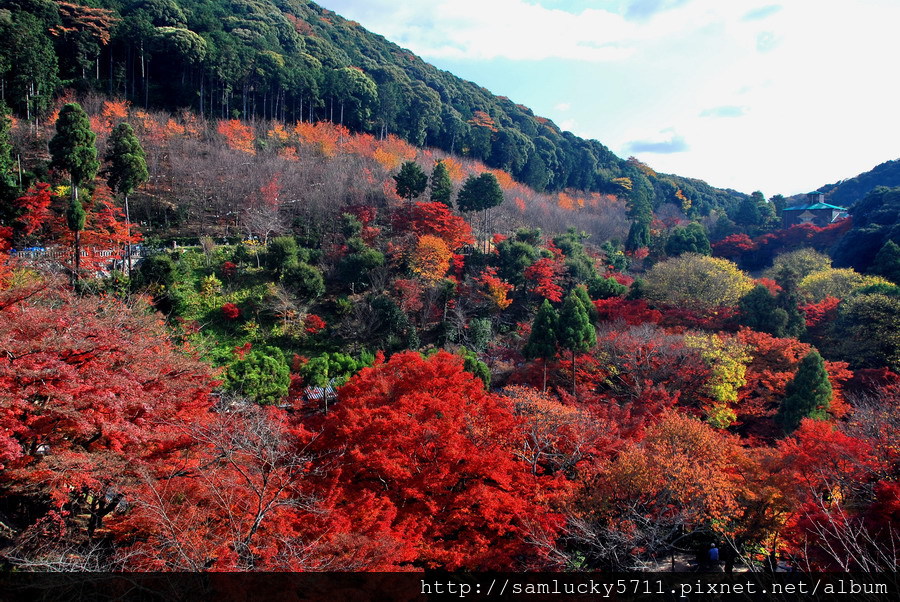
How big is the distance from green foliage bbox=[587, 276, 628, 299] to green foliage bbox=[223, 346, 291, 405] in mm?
19673

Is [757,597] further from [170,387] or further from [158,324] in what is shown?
[158,324]

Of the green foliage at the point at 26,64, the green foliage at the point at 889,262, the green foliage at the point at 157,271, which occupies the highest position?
the green foliage at the point at 26,64

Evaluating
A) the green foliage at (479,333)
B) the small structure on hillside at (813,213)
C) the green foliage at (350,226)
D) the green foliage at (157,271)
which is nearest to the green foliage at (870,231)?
the small structure on hillside at (813,213)

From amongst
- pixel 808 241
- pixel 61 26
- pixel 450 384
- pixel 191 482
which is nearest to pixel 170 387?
pixel 191 482

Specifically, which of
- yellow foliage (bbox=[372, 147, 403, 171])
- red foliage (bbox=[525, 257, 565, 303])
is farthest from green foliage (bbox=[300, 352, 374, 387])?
yellow foliage (bbox=[372, 147, 403, 171])

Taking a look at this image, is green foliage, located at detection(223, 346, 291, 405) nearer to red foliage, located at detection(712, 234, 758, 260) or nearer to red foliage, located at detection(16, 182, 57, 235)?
red foliage, located at detection(16, 182, 57, 235)

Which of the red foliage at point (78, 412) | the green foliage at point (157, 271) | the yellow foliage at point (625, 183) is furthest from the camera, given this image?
the yellow foliage at point (625, 183)

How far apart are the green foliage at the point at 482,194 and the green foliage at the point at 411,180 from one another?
132 inches

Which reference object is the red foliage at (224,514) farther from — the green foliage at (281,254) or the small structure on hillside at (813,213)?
the small structure on hillside at (813,213)

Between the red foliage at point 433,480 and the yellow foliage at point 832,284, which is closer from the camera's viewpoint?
the red foliage at point 433,480

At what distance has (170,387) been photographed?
491 inches

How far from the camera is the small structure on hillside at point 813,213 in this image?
165ft

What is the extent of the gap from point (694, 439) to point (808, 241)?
43081 mm

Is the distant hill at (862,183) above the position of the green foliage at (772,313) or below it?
above
